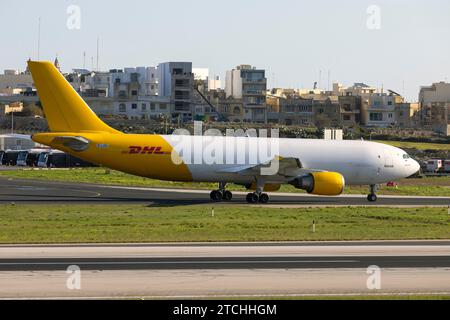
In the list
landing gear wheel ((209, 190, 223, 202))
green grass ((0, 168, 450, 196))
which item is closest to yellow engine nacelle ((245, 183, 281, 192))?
landing gear wheel ((209, 190, 223, 202))

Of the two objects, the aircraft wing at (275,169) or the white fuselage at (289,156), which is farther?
the white fuselage at (289,156)

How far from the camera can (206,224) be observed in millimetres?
45125

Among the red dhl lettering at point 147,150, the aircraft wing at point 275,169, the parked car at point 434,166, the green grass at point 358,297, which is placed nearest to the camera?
the green grass at point 358,297

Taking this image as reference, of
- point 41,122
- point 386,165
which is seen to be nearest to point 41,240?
point 386,165

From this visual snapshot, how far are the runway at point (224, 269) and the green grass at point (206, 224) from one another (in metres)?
2.57

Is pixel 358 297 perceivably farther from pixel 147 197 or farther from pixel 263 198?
pixel 147 197

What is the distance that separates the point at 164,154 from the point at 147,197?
6208 mm

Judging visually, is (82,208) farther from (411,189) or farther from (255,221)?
(411,189)

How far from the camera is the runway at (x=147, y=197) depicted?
60.3 metres

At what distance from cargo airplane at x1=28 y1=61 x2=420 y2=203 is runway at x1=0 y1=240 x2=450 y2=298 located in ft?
68.7

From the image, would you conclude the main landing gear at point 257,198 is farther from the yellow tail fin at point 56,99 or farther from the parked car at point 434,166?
the parked car at point 434,166

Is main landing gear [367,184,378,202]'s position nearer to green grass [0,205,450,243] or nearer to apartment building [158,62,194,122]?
green grass [0,205,450,243]

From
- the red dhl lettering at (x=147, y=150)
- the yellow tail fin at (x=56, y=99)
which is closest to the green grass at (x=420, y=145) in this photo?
the red dhl lettering at (x=147, y=150)

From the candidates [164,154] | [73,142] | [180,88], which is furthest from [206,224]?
[180,88]
